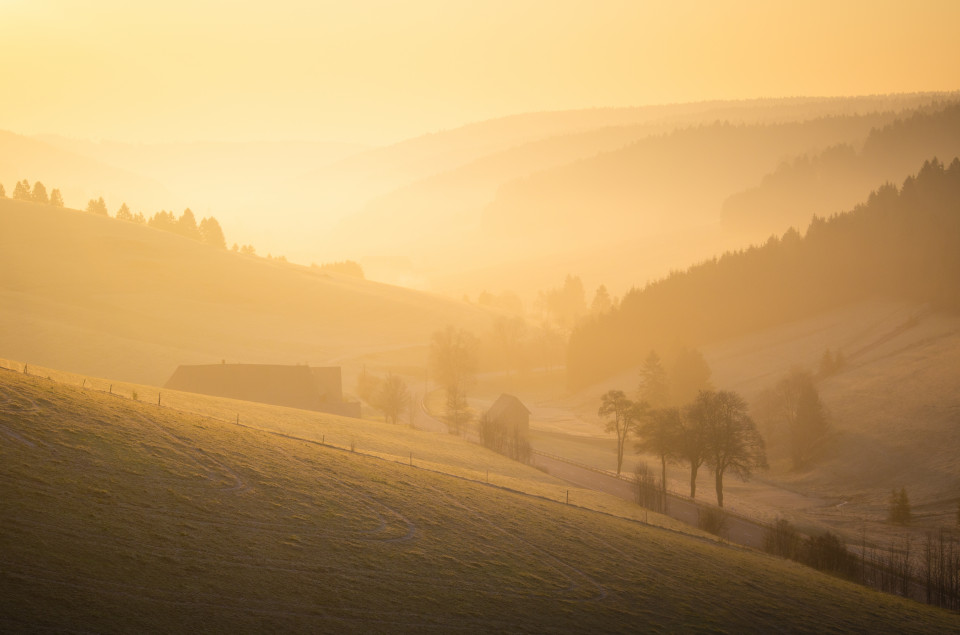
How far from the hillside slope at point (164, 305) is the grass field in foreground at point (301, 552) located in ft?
195

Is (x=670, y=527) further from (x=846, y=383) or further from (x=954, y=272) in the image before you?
(x=954, y=272)

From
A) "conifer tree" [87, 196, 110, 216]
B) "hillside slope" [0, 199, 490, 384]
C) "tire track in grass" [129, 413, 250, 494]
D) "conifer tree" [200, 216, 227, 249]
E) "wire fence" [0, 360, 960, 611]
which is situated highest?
"conifer tree" [87, 196, 110, 216]

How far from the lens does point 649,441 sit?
58.2 m

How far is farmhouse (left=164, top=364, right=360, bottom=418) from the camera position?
6369 cm

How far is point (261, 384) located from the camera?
65.8 meters

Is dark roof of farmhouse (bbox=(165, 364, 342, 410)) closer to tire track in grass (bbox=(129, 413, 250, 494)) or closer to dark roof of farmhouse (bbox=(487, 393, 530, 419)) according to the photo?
dark roof of farmhouse (bbox=(487, 393, 530, 419))

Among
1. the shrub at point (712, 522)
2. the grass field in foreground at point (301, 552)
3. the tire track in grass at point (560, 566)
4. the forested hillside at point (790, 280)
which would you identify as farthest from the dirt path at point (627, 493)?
the forested hillside at point (790, 280)

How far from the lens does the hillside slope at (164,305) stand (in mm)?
86875

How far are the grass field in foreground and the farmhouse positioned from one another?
34.5 meters

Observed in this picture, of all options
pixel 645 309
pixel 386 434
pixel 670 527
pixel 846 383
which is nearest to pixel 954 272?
pixel 846 383

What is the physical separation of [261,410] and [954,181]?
4809 inches

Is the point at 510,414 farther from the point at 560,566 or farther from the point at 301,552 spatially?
the point at 301,552

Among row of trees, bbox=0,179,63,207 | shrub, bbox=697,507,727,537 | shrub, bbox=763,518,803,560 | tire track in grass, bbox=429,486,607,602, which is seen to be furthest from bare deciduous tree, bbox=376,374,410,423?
row of trees, bbox=0,179,63,207

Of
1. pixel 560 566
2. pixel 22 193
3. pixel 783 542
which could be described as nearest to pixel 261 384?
pixel 560 566
